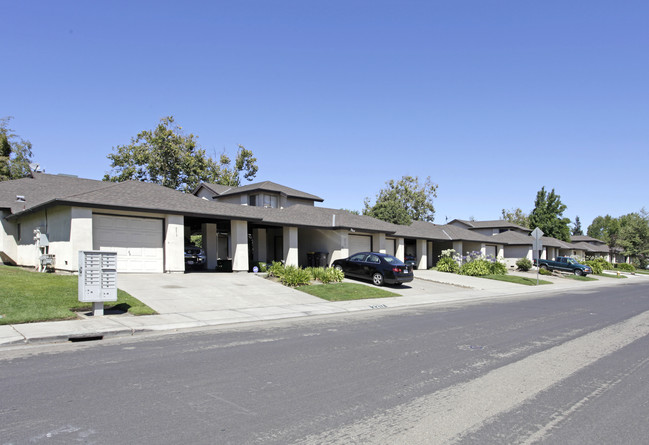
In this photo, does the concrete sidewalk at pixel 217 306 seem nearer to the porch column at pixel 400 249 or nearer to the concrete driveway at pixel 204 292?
the concrete driveway at pixel 204 292

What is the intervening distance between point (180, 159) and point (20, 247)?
21889mm

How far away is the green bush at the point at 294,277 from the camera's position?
1944 cm

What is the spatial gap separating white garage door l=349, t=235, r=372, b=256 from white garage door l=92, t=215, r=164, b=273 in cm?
1363

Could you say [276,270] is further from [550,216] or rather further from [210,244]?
[550,216]

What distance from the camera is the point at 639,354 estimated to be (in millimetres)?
8062

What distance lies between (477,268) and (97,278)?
27.2 m

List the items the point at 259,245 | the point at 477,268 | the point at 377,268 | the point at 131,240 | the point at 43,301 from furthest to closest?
the point at 477,268 → the point at 259,245 → the point at 377,268 → the point at 131,240 → the point at 43,301

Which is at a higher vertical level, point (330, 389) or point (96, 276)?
point (96, 276)

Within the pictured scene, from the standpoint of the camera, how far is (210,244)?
24688 mm

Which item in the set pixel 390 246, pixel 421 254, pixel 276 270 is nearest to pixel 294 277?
pixel 276 270

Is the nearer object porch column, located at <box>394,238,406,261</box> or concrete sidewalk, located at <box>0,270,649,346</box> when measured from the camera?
concrete sidewalk, located at <box>0,270,649,346</box>

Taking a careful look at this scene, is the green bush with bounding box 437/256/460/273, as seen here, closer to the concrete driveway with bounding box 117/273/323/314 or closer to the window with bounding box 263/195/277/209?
the window with bounding box 263/195/277/209

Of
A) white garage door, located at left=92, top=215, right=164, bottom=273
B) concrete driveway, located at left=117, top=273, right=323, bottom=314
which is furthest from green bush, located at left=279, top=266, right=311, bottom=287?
white garage door, located at left=92, top=215, right=164, bottom=273

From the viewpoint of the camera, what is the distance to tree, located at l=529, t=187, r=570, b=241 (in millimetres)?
67875
